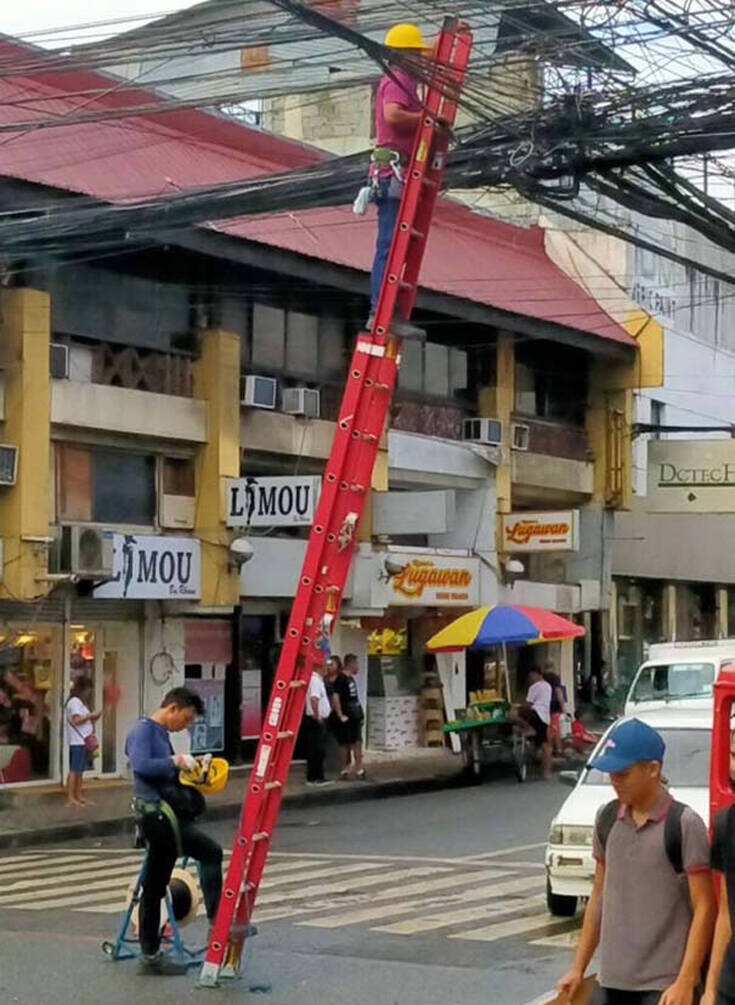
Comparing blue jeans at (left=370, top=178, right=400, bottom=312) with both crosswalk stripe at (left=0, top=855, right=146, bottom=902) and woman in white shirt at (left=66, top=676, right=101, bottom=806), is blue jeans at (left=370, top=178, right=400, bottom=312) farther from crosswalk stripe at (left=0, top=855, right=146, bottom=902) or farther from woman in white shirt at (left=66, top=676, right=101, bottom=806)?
woman in white shirt at (left=66, top=676, right=101, bottom=806)

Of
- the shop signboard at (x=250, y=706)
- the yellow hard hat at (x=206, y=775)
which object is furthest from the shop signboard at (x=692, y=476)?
the yellow hard hat at (x=206, y=775)

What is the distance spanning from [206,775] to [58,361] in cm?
1375

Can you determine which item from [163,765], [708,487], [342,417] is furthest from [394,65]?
[708,487]

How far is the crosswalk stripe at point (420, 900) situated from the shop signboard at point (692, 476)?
20026mm

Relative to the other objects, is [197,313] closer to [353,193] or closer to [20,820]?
[20,820]

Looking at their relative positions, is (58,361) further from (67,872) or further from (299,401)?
(67,872)

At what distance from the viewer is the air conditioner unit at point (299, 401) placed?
91.1ft

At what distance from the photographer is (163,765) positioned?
36.0 ft

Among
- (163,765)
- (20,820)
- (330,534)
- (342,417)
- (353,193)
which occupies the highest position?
(353,193)

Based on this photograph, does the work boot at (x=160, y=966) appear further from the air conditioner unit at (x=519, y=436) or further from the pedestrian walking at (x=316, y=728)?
the air conditioner unit at (x=519, y=436)

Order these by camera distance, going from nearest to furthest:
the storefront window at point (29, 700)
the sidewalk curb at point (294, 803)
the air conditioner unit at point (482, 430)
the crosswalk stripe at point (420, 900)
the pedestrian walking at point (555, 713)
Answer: the crosswalk stripe at point (420, 900)
the sidewalk curb at point (294, 803)
the storefront window at point (29, 700)
the pedestrian walking at point (555, 713)
the air conditioner unit at point (482, 430)

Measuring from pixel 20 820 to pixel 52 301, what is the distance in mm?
7138

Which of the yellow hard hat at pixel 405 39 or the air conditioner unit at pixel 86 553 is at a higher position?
the yellow hard hat at pixel 405 39

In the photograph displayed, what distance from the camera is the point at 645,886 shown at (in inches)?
247
